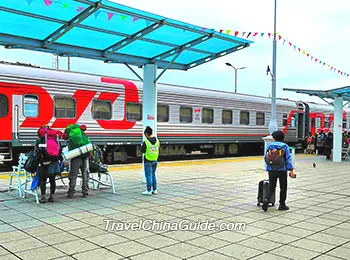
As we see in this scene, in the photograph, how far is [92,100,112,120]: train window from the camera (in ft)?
49.0

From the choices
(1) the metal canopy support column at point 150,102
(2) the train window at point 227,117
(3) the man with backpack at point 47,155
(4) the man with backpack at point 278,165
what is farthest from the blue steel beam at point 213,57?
(2) the train window at point 227,117

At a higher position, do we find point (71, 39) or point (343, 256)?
point (71, 39)

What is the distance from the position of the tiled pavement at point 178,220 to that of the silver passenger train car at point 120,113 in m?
5.02

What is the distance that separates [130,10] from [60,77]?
286 inches

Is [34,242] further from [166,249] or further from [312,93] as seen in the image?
[312,93]

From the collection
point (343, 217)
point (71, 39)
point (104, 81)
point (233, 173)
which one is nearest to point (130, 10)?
point (71, 39)

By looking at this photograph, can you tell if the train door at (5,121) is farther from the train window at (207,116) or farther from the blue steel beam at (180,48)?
the train window at (207,116)

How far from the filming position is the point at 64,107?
555 inches

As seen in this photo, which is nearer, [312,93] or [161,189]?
[161,189]

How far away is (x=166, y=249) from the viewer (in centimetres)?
475

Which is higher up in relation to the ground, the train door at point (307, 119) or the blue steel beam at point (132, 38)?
the blue steel beam at point (132, 38)

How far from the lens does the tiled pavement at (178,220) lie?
4.63 m

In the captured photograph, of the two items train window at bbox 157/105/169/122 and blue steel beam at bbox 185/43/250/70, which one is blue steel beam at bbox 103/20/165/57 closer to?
blue steel beam at bbox 185/43/250/70

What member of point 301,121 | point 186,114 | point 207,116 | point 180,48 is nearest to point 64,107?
point 186,114
